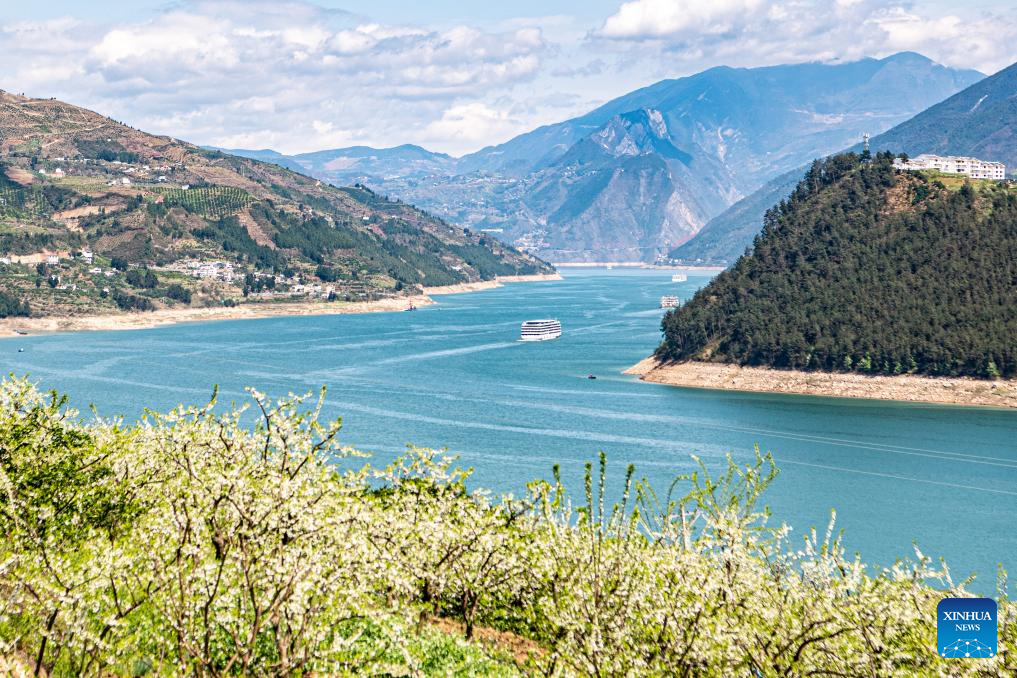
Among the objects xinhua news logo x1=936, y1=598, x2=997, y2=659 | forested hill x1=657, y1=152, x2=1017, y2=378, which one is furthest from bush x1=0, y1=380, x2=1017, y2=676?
forested hill x1=657, y1=152, x2=1017, y2=378

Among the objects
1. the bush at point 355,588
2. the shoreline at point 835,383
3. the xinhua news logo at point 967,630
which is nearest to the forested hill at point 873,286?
the shoreline at point 835,383

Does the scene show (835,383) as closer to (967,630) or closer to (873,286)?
(873,286)

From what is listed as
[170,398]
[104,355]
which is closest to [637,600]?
[170,398]

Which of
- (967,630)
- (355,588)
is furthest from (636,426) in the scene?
(967,630)

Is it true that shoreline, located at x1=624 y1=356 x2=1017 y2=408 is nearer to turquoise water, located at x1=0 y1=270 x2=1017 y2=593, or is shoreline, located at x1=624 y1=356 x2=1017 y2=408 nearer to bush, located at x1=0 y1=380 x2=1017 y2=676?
turquoise water, located at x1=0 y1=270 x2=1017 y2=593

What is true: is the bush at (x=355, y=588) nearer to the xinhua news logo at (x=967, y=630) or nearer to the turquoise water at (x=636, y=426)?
the xinhua news logo at (x=967, y=630)

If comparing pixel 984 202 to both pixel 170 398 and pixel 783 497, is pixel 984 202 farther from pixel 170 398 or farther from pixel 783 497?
pixel 170 398
